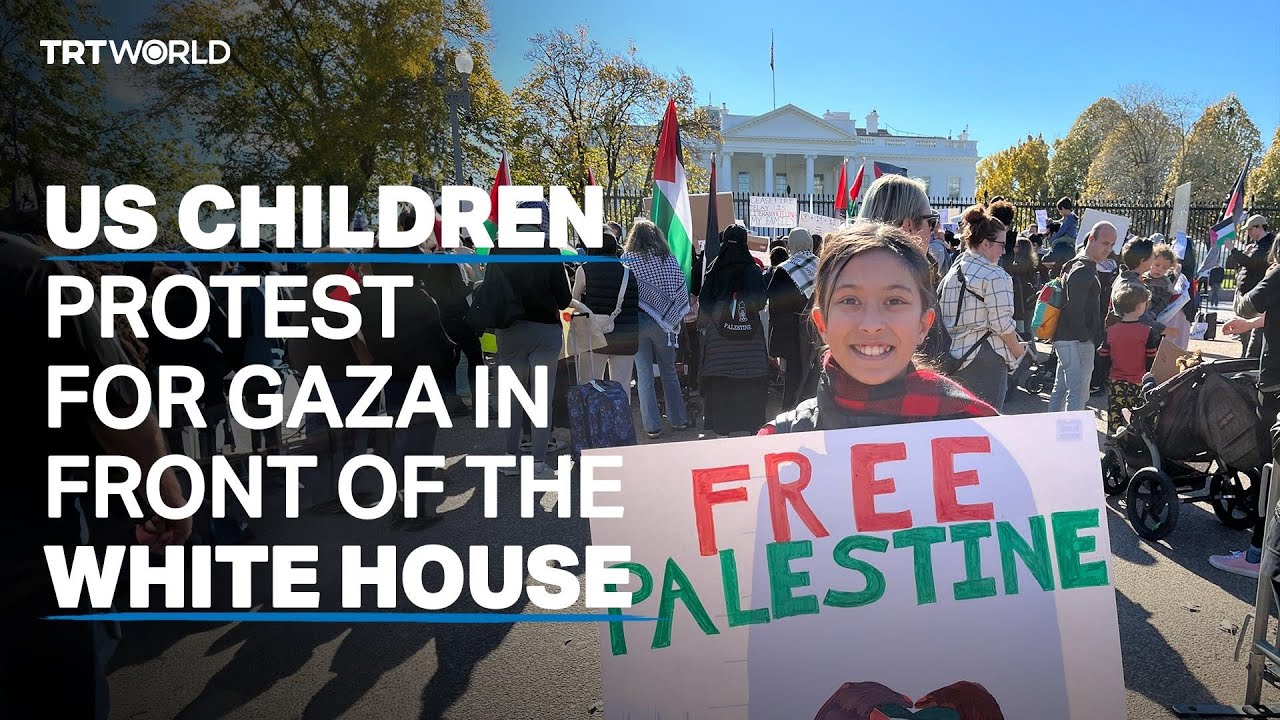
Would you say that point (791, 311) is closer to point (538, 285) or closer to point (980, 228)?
point (980, 228)

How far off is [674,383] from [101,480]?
4998 millimetres

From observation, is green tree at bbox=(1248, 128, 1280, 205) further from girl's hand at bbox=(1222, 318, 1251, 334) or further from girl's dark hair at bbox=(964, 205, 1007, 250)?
girl's dark hair at bbox=(964, 205, 1007, 250)

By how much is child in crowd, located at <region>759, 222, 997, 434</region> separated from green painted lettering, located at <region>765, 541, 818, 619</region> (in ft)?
1.06

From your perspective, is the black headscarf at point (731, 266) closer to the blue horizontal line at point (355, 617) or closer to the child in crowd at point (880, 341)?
the blue horizontal line at point (355, 617)

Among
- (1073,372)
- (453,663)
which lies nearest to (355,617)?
(453,663)

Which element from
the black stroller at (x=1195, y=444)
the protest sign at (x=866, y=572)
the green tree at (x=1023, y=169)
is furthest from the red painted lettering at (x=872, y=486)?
the green tree at (x=1023, y=169)

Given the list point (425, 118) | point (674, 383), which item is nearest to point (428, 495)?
point (674, 383)

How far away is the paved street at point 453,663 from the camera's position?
272cm

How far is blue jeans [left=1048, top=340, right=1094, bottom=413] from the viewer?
17.3ft

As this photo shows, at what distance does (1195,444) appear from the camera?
12.9ft

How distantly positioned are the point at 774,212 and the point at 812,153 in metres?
53.4

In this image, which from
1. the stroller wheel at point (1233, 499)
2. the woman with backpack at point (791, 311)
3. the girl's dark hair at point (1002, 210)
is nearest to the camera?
the stroller wheel at point (1233, 499)

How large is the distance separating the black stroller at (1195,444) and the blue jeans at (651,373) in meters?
3.37

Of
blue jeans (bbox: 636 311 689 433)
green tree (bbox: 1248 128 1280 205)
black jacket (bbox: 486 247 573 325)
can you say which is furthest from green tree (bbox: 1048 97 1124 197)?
black jacket (bbox: 486 247 573 325)
